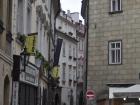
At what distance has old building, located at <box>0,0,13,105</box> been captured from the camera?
14.9 m

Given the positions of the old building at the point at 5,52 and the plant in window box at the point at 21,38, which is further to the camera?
the plant in window box at the point at 21,38

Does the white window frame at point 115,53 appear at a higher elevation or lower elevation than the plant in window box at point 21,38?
higher

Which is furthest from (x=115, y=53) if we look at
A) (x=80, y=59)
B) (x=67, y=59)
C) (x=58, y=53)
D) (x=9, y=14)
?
(x=80, y=59)

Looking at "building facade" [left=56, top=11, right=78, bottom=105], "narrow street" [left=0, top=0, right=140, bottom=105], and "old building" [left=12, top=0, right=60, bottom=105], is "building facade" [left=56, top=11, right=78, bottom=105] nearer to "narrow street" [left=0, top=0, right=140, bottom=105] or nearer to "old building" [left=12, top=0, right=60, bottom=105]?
"narrow street" [left=0, top=0, right=140, bottom=105]

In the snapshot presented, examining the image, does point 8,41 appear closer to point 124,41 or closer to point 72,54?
point 124,41

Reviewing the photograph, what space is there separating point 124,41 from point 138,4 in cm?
265

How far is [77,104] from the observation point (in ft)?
218

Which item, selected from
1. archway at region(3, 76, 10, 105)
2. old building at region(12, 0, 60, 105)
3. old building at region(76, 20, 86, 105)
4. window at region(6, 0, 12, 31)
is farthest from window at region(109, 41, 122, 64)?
old building at region(76, 20, 86, 105)

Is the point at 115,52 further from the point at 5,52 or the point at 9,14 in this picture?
the point at 5,52

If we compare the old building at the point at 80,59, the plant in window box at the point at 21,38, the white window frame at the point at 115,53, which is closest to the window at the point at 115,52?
the white window frame at the point at 115,53

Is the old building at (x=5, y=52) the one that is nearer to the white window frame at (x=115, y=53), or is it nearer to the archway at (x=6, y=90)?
the archway at (x=6, y=90)

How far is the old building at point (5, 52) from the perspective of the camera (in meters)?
14.9

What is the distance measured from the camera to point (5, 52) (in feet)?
50.7

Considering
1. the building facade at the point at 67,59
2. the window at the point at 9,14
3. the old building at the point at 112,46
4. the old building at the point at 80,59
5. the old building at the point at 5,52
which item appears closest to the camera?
the old building at the point at 5,52
